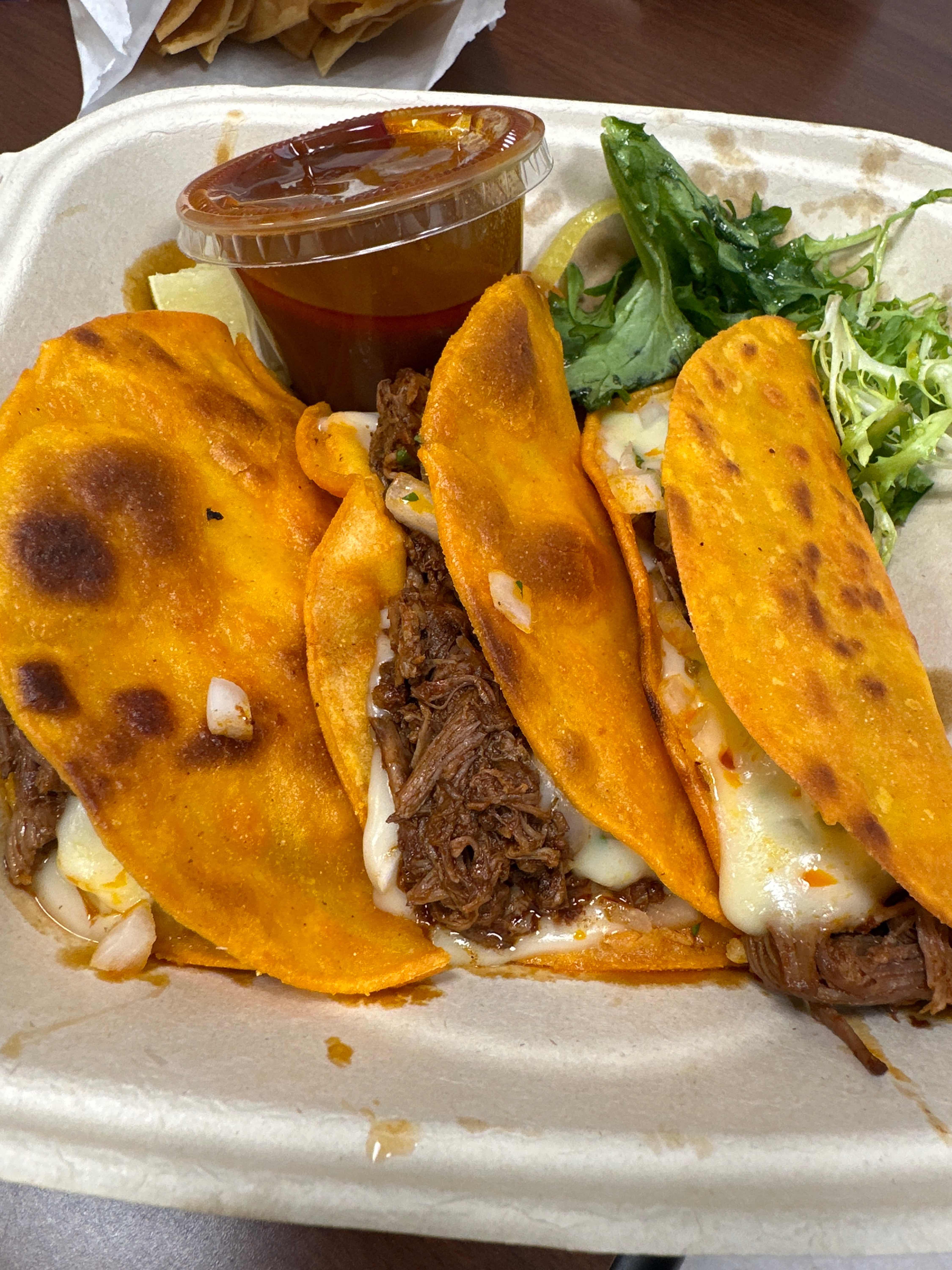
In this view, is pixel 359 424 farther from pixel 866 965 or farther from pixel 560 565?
pixel 866 965

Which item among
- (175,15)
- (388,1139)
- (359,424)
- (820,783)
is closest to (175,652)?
(359,424)

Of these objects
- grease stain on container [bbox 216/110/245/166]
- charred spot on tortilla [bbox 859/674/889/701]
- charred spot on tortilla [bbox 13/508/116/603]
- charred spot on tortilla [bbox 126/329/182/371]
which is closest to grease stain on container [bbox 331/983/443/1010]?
charred spot on tortilla [bbox 13/508/116/603]

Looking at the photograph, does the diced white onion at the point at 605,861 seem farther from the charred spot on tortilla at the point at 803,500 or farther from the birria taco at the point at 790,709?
the charred spot on tortilla at the point at 803,500

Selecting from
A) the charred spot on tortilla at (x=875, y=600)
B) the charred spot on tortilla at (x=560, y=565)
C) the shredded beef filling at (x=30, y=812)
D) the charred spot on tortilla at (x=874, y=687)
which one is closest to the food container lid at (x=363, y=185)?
the charred spot on tortilla at (x=560, y=565)

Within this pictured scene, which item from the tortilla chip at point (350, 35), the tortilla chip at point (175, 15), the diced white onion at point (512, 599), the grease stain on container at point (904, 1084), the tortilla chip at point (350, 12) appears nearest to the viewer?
the grease stain on container at point (904, 1084)

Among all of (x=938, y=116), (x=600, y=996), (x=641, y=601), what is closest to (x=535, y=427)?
(x=641, y=601)

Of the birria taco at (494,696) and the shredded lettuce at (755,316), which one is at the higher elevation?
the shredded lettuce at (755,316)

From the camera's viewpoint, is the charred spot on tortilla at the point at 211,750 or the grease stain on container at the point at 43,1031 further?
the charred spot on tortilla at the point at 211,750

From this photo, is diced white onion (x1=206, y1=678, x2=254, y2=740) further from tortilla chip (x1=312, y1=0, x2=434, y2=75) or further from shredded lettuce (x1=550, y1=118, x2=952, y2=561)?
tortilla chip (x1=312, y1=0, x2=434, y2=75)

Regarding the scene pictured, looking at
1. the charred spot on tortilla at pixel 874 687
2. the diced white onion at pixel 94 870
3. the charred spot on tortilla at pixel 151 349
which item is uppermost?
the charred spot on tortilla at pixel 151 349
